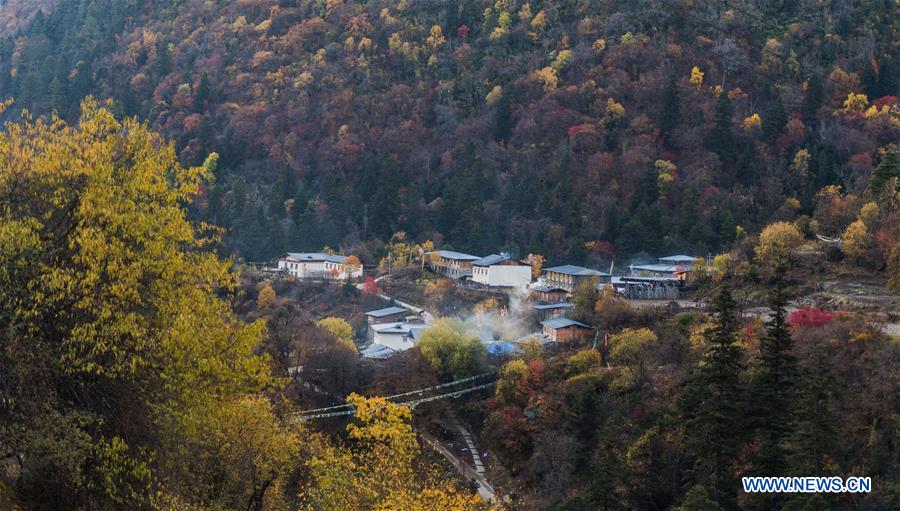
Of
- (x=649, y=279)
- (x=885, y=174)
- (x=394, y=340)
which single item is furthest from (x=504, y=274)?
(x=885, y=174)

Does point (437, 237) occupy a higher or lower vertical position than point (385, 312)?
higher

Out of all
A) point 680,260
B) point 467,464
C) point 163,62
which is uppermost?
point 163,62

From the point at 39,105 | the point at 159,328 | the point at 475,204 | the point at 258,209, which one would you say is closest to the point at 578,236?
the point at 475,204

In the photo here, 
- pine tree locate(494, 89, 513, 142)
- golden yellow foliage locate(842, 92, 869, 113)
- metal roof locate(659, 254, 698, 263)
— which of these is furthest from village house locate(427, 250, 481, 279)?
golden yellow foliage locate(842, 92, 869, 113)

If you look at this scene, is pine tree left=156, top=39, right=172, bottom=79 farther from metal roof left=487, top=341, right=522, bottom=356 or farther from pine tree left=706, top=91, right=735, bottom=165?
metal roof left=487, top=341, right=522, bottom=356

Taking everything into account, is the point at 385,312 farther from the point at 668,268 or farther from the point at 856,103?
the point at 856,103

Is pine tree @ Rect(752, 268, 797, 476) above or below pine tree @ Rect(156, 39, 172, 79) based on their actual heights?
below
